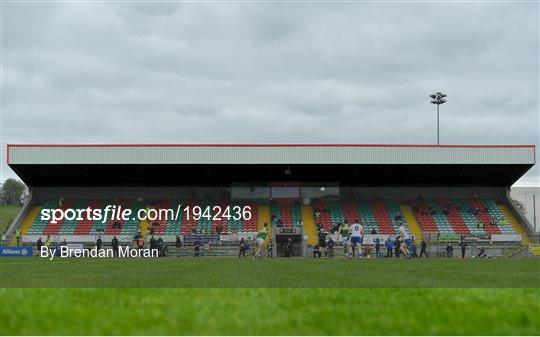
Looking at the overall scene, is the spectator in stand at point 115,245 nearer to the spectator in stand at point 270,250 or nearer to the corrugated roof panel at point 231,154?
the spectator in stand at point 270,250

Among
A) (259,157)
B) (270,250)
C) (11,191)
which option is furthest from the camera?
(11,191)

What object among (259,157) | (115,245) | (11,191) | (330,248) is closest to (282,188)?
(259,157)

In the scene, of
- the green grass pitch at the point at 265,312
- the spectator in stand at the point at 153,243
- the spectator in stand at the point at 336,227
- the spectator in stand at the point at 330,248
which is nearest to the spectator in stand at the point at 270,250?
the spectator in stand at the point at 330,248

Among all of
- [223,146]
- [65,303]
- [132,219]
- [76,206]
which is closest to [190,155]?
[223,146]

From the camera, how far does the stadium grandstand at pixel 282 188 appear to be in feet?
170

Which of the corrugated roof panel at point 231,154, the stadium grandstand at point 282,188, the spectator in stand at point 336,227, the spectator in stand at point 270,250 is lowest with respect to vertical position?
the spectator in stand at point 270,250

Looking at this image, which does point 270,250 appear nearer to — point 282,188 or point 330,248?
point 330,248

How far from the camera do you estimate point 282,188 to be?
5678 centimetres

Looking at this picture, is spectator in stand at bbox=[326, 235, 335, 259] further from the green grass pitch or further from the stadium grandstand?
the green grass pitch

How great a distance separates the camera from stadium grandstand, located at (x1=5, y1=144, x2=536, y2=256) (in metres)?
51.7

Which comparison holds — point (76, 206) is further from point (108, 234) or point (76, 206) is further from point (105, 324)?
point (105, 324)

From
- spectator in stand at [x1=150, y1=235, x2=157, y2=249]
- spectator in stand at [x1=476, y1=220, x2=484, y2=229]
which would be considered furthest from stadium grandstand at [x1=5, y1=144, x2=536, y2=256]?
spectator in stand at [x1=150, y1=235, x2=157, y2=249]

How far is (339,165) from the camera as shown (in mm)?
54281

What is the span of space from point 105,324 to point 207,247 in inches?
1581
